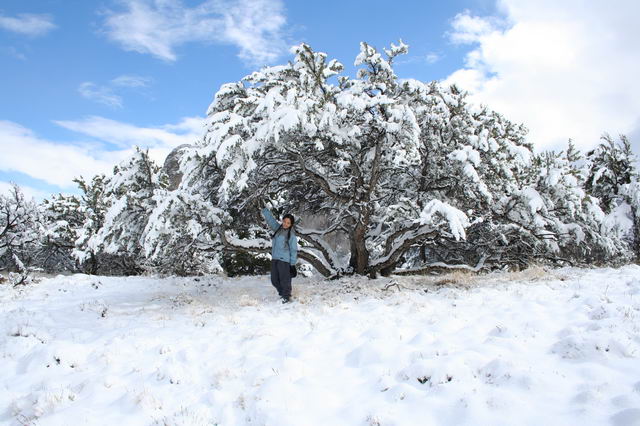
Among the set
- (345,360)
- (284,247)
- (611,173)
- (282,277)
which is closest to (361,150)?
(284,247)

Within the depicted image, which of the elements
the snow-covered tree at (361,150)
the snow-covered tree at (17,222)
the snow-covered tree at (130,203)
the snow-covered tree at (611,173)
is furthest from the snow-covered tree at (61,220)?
the snow-covered tree at (611,173)

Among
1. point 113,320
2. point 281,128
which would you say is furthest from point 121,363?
point 281,128

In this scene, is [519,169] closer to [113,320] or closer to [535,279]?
[535,279]

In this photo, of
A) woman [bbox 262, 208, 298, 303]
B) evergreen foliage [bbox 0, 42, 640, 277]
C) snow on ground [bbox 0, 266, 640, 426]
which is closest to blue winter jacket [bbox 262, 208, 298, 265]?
woman [bbox 262, 208, 298, 303]

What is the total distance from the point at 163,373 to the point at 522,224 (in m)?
10.1

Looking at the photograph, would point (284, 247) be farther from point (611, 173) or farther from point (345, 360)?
point (611, 173)

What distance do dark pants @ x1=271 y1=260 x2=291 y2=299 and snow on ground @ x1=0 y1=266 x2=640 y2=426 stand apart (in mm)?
664

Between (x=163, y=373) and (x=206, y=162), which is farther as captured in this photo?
(x=206, y=162)

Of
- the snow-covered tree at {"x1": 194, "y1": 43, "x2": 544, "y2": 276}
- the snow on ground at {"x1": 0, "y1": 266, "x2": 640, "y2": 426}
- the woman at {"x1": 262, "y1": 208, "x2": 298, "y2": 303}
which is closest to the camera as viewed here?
the snow on ground at {"x1": 0, "y1": 266, "x2": 640, "y2": 426}

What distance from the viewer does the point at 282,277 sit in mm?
8695

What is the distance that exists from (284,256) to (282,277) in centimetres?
47

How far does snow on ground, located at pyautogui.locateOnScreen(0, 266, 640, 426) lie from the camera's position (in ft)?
12.2

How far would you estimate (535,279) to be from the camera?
29.3 feet

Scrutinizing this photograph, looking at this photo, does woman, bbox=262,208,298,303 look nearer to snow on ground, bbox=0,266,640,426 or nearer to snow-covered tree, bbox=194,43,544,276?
snow on ground, bbox=0,266,640,426
